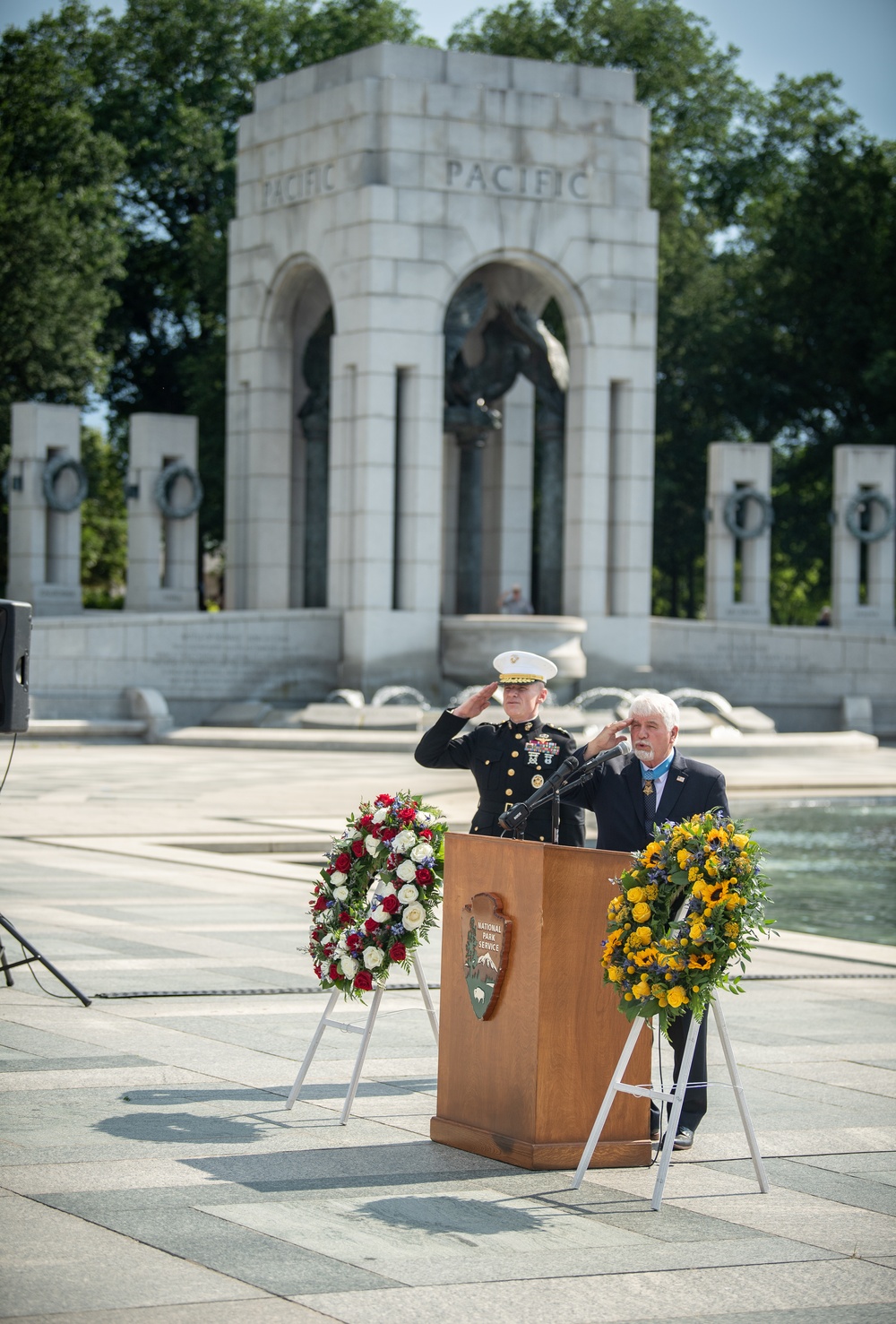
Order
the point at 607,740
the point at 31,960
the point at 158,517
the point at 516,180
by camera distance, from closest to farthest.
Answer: the point at 607,740, the point at 31,960, the point at 516,180, the point at 158,517

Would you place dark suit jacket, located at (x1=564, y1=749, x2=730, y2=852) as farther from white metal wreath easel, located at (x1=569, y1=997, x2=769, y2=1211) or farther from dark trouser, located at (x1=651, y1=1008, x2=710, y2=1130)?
white metal wreath easel, located at (x1=569, y1=997, x2=769, y2=1211)

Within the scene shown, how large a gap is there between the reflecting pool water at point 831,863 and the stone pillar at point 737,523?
17.2m

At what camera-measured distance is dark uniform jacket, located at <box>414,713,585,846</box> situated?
7.81 metres

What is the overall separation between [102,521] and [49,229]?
1800cm

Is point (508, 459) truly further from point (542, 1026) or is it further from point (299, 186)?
point (542, 1026)

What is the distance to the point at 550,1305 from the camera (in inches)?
194

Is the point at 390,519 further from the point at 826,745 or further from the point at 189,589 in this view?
the point at 826,745

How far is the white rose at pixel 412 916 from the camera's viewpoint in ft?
23.4

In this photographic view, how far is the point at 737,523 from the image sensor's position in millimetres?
40188

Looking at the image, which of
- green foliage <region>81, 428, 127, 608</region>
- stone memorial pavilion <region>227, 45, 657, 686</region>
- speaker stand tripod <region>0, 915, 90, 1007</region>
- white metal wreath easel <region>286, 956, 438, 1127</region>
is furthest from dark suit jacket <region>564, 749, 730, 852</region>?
green foliage <region>81, 428, 127, 608</region>

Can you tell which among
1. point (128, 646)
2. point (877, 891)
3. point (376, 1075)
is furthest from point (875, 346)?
point (376, 1075)

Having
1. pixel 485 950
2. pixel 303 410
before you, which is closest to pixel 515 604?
pixel 303 410

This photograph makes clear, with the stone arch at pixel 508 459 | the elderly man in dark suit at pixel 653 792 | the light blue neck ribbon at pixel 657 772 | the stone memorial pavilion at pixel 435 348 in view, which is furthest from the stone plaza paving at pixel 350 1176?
the stone arch at pixel 508 459

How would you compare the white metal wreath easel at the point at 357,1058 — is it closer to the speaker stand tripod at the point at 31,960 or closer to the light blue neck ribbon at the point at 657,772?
the light blue neck ribbon at the point at 657,772
